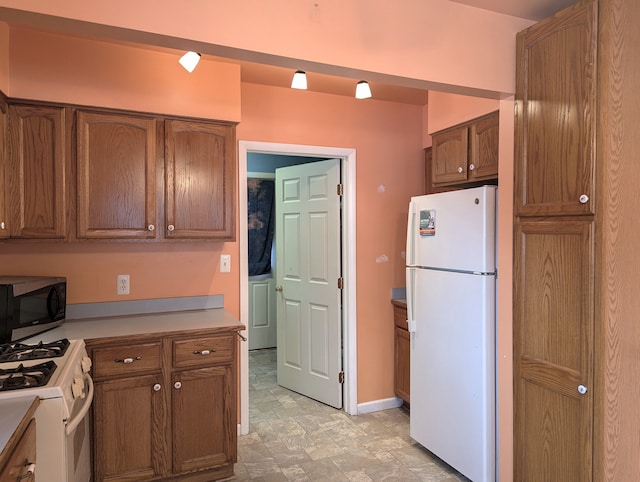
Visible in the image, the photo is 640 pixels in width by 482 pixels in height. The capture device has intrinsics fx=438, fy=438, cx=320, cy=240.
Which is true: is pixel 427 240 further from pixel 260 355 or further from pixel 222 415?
pixel 260 355

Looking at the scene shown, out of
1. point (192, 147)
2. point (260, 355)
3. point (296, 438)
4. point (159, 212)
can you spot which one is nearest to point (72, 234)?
point (159, 212)

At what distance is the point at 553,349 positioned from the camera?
1.86 metres

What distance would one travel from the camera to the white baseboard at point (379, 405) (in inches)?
137

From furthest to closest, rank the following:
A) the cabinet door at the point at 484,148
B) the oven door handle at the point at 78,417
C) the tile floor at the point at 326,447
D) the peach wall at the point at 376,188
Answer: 1. the peach wall at the point at 376,188
2. the tile floor at the point at 326,447
3. the cabinet door at the point at 484,148
4. the oven door handle at the point at 78,417

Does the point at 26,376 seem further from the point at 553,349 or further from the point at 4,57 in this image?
the point at 553,349

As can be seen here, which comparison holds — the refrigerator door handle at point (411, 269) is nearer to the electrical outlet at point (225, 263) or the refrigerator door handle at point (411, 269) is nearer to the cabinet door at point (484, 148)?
the cabinet door at point (484, 148)

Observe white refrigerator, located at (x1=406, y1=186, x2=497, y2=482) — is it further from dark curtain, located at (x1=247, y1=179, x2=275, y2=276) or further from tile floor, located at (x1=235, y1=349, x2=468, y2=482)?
dark curtain, located at (x1=247, y1=179, x2=275, y2=276)

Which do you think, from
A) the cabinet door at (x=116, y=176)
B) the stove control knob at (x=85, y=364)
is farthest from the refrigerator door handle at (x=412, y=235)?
the stove control knob at (x=85, y=364)

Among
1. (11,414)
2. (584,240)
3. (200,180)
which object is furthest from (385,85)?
(11,414)

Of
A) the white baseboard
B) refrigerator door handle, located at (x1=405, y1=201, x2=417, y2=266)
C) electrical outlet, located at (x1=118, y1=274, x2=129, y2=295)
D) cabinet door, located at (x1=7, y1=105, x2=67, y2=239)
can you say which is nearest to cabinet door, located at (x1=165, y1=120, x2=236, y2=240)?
electrical outlet, located at (x1=118, y1=274, x2=129, y2=295)

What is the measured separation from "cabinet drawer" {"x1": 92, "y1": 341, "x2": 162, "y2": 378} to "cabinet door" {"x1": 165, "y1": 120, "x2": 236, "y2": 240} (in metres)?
0.68

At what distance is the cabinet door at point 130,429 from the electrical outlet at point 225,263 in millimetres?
887

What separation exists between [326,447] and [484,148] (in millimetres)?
2134

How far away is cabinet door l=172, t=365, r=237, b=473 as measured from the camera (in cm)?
234
